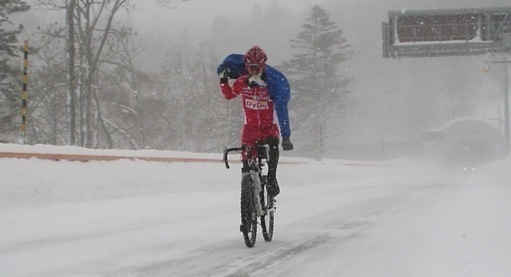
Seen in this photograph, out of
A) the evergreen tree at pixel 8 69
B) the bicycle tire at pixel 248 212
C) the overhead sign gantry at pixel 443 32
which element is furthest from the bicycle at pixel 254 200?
the evergreen tree at pixel 8 69

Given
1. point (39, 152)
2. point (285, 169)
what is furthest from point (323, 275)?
point (285, 169)

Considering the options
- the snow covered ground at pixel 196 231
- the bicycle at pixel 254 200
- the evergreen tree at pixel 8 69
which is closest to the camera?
the snow covered ground at pixel 196 231

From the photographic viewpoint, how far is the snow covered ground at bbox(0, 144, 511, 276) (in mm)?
4055

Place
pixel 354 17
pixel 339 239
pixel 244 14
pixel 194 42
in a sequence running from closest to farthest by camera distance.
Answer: pixel 339 239 → pixel 194 42 → pixel 354 17 → pixel 244 14

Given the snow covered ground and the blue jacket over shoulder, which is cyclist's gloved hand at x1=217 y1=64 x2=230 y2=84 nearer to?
the blue jacket over shoulder

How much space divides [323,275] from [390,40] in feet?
72.3

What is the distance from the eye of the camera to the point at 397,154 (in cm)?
9669

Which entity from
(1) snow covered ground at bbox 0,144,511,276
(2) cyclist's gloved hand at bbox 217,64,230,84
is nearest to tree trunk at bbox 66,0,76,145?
(1) snow covered ground at bbox 0,144,511,276

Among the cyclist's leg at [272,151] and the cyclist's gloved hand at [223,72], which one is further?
the cyclist's leg at [272,151]

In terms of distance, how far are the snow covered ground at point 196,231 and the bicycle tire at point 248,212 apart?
0.35 ft

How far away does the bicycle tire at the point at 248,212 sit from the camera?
5.07 m

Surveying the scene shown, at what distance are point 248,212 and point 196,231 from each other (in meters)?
0.97

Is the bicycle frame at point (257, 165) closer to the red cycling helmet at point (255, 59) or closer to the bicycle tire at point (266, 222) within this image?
the bicycle tire at point (266, 222)

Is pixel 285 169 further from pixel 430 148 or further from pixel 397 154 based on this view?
pixel 397 154
